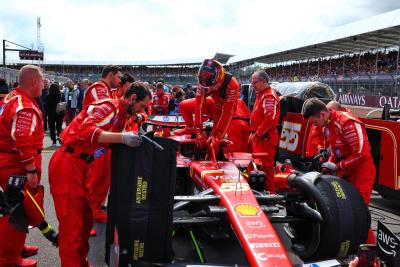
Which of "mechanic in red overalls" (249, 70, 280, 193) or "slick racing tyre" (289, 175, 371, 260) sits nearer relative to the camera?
"slick racing tyre" (289, 175, 371, 260)

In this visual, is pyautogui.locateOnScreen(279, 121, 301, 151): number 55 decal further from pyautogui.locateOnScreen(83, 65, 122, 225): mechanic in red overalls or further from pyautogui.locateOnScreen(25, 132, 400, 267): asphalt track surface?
pyautogui.locateOnScreen(83, 65, 122, 225): mechanic in red overalls

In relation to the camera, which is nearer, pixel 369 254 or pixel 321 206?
pixel 369 254

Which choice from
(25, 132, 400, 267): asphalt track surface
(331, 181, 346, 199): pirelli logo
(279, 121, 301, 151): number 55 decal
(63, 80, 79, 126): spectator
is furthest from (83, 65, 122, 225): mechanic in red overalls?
(63, 80, 79, 126): spectator

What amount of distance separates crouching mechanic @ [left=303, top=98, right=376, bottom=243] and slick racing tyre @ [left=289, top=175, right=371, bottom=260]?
2.48ft

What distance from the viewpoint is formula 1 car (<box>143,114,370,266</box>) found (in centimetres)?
297

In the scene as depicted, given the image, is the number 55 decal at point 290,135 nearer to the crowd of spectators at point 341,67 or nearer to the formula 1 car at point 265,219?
the formula 1 car at point 265,219

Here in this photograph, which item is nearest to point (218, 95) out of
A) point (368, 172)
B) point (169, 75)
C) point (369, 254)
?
point (368, 172)

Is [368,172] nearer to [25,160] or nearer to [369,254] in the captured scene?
[369,254]

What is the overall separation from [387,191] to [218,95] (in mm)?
2648

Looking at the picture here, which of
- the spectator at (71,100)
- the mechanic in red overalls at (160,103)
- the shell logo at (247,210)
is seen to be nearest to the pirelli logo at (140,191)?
the shell logo at (247,210)

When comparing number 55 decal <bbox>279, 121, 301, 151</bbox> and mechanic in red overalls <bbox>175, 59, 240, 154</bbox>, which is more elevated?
mechanic in red overalls <bbox>175, 59, 240, 154</bbox>

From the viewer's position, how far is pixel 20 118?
3393 millimetres

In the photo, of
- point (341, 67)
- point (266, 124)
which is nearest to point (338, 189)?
point (266, 124)

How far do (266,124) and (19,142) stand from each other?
341 cm
